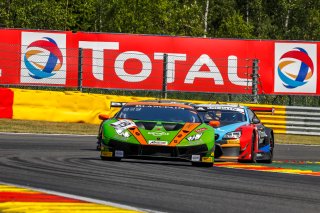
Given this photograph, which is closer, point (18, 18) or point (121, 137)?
point (121, 137)

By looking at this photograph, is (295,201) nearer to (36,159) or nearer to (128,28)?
(36,159)

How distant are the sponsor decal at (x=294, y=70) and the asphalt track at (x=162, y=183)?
1341 cm

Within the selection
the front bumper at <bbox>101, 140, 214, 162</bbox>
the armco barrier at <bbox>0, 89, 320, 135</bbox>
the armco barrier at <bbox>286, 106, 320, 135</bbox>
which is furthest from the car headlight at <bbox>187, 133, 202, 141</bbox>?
the armco barrier at <bbox>286, 106, 320, 135</bbox>

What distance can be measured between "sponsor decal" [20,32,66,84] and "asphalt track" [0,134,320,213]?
34.2 feet

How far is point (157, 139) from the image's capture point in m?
15.7

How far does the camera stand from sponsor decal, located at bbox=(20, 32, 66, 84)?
93.3 ft

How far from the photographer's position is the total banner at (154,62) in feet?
93.6

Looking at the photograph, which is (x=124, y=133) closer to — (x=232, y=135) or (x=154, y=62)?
(x=232, y=135)

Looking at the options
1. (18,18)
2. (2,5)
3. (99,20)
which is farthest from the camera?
(99,20)

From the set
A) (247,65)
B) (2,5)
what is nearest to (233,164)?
(247,65)

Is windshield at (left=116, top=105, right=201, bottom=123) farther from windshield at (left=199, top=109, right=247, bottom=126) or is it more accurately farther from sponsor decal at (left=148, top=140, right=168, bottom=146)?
windshield at (left=199, top=109, right=247, bottom=126)

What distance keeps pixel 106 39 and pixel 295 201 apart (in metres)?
18.7

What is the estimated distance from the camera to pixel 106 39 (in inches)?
1163

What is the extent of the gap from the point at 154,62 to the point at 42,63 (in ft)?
10.2
